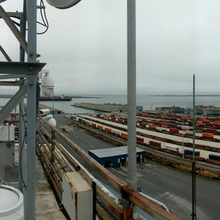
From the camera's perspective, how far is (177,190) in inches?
625

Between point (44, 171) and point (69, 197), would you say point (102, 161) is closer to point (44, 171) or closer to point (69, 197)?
point (44, 171)

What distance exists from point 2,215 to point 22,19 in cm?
290

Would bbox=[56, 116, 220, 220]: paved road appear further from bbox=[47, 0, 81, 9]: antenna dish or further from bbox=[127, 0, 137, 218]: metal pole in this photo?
bbox=[47, 0, 81, 9]: antenna dish

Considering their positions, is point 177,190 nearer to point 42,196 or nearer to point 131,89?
point 42,196

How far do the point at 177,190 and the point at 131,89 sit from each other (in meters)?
15.9

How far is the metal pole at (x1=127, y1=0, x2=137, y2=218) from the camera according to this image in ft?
6.23

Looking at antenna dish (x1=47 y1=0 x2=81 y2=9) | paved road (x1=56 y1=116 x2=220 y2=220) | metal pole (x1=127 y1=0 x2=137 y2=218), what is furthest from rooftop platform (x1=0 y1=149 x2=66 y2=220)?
paved road (x1=56 y1=116 x2=220 y2=220)

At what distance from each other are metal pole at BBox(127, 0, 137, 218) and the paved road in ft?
38.8

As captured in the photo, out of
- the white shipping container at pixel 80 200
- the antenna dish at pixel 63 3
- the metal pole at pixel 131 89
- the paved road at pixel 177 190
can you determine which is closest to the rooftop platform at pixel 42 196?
the white shipping container at pixel 80 200

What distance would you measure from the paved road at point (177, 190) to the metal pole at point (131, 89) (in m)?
11.8

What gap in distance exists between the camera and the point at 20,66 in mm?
1898

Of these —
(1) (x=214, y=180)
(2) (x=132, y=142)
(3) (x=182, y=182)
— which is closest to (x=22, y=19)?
(2) (x=132, y=142)

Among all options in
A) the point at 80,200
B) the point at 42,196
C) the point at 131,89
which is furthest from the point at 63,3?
the point at 42,196

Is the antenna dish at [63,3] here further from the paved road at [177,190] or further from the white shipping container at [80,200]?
the paved road at [177,190]
